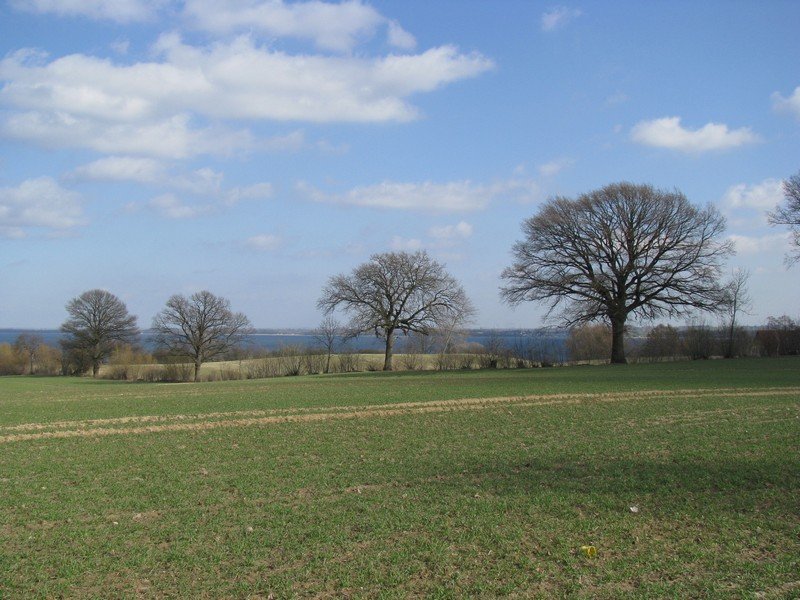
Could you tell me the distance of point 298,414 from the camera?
18094mm

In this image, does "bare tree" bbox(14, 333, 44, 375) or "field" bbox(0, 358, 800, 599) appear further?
"bare tree" bbox(14, 333, 44, 375)

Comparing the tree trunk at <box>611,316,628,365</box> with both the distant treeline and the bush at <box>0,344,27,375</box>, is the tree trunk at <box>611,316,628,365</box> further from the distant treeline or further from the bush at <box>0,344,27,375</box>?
the bush at <box>0,344,27,375</box>

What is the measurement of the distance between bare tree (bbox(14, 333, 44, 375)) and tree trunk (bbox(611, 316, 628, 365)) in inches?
2635

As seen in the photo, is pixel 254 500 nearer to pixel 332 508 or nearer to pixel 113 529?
pixel 332 508

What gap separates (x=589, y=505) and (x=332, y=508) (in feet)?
10.7

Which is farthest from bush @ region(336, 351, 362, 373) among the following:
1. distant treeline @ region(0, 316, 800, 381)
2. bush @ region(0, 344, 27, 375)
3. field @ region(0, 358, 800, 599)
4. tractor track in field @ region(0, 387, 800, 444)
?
bush @ region(0, 344, 27, 375)

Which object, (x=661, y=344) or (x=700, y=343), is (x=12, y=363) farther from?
(x=700, y=343)

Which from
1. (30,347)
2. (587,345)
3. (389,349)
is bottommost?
(30,347)

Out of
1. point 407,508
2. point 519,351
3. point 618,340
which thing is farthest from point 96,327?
point 407,508

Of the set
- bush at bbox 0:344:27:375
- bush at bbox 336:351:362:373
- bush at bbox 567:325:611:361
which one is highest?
bush at bbox 567:325:611:361

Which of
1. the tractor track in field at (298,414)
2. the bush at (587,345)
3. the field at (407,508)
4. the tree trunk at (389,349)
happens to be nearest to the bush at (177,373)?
the tree trunk at (389,349)

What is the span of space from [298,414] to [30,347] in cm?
7347

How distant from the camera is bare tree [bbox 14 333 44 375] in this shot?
75.9 metres

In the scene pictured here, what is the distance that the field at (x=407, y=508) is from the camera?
557 centimetres
